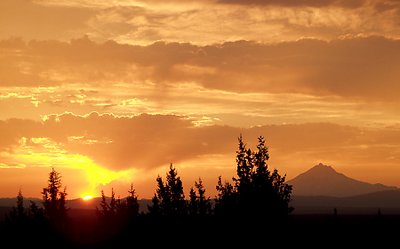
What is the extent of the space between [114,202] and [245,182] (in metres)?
30.6

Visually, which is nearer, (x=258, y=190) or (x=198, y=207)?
(x=258, y=190)

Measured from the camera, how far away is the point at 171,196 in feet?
207

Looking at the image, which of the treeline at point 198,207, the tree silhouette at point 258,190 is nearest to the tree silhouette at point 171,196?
the treeline at point 198,207

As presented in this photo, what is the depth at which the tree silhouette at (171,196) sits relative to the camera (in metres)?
61.8

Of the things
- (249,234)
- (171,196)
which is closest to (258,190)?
(249,234)

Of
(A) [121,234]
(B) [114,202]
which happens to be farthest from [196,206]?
(A) [121,234]

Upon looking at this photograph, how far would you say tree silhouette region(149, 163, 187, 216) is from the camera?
203 feet

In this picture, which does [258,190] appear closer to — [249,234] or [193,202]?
[249,234]

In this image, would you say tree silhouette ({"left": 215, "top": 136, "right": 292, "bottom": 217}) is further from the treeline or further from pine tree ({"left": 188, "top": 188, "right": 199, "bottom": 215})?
pine tree ({"left": 188, "top": 188, "right": 199, "bottom": 215})

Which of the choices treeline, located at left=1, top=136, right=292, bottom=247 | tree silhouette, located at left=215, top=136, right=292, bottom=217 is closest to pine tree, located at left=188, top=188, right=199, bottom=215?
treeline, located at left=1, top=136, right=292, bottom=247

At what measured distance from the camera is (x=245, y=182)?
147 feet

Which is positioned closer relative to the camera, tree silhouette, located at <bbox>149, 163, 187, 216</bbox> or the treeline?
the treeline

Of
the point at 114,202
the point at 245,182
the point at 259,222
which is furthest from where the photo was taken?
the point at 114,202

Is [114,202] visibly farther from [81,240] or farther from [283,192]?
[283,192]
